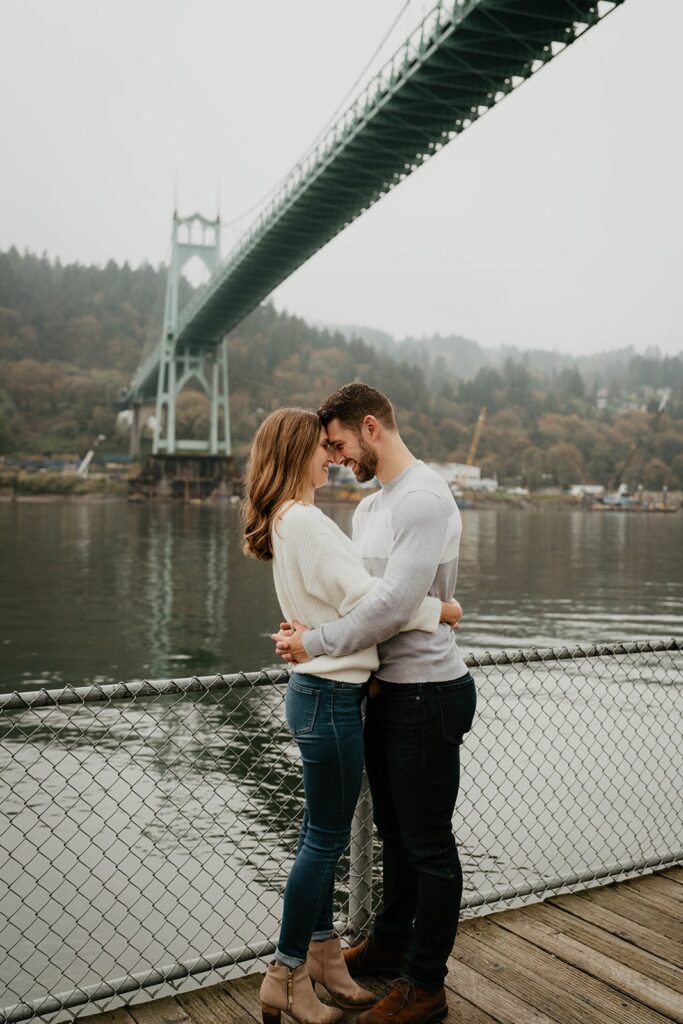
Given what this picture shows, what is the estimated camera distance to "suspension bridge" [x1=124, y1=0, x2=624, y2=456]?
1792 cm

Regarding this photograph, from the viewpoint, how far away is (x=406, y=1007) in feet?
5.99

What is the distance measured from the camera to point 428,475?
1.83 m

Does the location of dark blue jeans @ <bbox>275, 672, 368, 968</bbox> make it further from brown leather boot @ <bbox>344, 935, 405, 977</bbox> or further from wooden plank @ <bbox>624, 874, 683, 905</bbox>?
wooden plank @ <bbox>624, 874, 683, 905</bbox>

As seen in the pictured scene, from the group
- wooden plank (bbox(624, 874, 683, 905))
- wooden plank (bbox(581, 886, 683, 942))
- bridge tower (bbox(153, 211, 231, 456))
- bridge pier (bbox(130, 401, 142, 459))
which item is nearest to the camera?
wooden plank (bbox(581, 886, 683, 942))

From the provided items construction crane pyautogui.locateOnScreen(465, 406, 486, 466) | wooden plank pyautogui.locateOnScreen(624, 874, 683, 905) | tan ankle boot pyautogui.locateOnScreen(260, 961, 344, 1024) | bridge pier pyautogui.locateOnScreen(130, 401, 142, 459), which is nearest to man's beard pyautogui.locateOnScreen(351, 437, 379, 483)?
tan ankle boot pyautogui.locateOnScreen(260, 961, 344, 1024)

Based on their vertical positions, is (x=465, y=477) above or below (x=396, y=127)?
below

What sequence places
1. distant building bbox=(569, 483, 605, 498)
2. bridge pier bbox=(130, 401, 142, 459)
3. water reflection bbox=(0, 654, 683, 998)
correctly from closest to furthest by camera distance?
water reflection bbox=(0, 654, 683, 998), bridge pier bbox=(130, 401, 142, 459), distant building bbox=(569, 483, 605, 498)

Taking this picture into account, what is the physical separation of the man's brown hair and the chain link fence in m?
0.56

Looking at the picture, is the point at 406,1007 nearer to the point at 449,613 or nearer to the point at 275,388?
the point at 449,613

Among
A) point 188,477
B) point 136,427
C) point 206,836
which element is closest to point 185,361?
point 188,477

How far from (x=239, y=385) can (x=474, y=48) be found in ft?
154

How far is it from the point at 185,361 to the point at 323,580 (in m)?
42.8

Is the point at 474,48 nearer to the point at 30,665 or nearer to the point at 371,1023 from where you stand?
the point at 30,665

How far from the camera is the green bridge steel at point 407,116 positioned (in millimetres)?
17875
